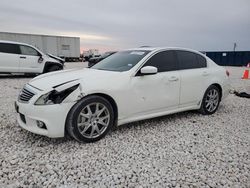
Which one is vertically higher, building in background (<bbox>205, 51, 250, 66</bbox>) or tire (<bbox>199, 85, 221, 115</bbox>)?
building in background (<bbox>205, 51, 250, 66</bbox>)

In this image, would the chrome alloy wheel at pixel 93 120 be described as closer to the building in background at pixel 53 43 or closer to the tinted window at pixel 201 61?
the tinted window at pixel 201 61

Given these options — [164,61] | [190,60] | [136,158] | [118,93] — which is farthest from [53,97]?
[190,60]

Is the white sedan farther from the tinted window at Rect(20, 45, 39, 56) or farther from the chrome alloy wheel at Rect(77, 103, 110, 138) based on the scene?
the tinted window at Rect(20, 45, 39, 56)

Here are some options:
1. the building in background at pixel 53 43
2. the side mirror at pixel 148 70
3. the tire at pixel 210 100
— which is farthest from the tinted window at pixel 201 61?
the building in background at pixel 53 43

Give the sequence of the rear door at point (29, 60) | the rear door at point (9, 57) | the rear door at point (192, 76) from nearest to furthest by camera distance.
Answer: the rear door at point (192, 76), the rear door at point (9, 57), the rear door at point (29, 60)

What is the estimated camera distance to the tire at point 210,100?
461cm

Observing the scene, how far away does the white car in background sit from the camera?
31.0 ft

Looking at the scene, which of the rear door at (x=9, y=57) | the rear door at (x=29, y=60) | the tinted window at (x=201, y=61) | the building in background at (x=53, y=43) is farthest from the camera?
the building in background at (x=53, y=43)

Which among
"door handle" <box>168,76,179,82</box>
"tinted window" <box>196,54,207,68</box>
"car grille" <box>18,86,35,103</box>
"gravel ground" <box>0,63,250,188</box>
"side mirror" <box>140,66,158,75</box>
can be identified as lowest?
"gravel ground" <box>0,63,250,188</box>

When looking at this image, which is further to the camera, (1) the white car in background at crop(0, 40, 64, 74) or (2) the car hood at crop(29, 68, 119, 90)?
(1) the white car in background at crop(0, 40, 64, 74)

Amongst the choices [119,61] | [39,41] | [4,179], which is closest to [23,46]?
[119,61]

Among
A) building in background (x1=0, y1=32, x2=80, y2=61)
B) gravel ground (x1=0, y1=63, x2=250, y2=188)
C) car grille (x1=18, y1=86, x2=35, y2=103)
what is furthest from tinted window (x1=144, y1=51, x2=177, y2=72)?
building in background (x1=0, y1=32, x2=80, y2=61)

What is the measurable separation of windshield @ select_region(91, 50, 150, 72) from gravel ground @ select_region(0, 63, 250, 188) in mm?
1057

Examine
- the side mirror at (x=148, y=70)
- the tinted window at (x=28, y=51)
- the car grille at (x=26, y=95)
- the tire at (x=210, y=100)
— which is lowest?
the tire at (x=210, y=100)
